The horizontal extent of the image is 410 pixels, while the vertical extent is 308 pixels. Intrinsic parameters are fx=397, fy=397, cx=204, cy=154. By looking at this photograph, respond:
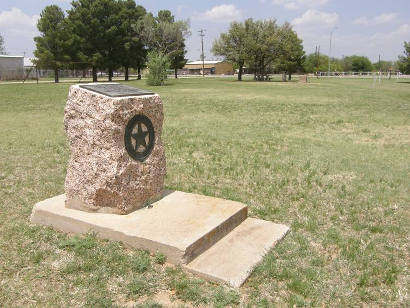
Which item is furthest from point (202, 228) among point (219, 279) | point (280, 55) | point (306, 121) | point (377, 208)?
point (280, 55)

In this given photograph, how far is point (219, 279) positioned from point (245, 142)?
20.4 feet

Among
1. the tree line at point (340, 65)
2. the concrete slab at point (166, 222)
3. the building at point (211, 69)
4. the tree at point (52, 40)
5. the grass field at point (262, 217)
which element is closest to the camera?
the grass field at point (262, 217)

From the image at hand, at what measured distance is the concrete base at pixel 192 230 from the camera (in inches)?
144

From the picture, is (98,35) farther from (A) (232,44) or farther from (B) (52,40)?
(A) (232,44)

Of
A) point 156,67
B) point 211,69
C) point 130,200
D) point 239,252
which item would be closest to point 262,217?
point 239,252

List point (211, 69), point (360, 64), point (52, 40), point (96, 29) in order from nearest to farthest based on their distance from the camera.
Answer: point (52, 40)
point (96, 29)
point (211, 69)
point (360, 64)

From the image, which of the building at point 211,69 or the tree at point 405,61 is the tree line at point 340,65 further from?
the tree at point 405,61

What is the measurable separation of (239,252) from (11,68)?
54.5m

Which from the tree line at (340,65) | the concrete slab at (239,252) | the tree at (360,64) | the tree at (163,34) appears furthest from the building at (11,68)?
the tree at (360,64)

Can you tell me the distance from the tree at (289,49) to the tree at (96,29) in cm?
1914

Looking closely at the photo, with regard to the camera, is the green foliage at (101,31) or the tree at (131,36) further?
the tree at (131,36)

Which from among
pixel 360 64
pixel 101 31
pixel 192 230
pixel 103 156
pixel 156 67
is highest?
pixel 360 64

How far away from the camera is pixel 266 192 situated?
19.0 feet

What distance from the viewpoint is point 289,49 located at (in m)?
47.5
